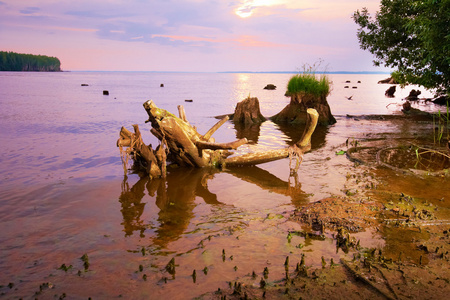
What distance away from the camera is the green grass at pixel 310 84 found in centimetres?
2225

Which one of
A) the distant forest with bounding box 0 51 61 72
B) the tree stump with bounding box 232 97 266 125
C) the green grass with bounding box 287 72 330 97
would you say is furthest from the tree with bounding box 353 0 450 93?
the distant forest with bounding box 0 51 61 72

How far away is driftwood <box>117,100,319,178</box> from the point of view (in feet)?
34.3

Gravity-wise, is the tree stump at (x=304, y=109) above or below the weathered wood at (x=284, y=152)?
above

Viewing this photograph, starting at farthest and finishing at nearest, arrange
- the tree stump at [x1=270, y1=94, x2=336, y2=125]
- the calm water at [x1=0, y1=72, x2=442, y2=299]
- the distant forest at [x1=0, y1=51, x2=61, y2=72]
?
1. the distant forest at [x1=0, y1=51, x2=61, y2=72]
2. the tree stump at [x1=270, y1=94, x2=336, y2=125]
3. the calm water at [x1=0, y1=72, x2=442, y2=299]

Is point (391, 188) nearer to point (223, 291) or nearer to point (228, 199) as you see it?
point (228, 199)

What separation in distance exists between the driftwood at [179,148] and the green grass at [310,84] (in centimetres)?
1154

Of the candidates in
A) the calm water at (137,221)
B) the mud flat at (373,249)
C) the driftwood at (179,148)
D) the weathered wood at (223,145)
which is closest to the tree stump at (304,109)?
the calm water at (137,221)

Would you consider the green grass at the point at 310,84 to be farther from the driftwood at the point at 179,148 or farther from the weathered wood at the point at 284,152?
the driftwood at the point at 179,148

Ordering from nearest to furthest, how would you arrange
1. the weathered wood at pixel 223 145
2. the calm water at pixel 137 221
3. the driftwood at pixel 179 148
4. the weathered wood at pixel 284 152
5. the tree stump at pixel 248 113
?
the calm water at pixel 137 221, the driftwood at pixel 179 148, the weathered wood at pixel 223 145, the weathered wood at pixel 284 152, the tree stump at pixel 248 113

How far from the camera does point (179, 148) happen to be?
1130cm

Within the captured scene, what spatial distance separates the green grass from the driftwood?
11541 mm

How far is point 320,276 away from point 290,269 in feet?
1.65

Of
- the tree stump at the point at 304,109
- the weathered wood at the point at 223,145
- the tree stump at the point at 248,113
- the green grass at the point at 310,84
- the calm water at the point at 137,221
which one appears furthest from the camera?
the tree stump at the point at 248,113

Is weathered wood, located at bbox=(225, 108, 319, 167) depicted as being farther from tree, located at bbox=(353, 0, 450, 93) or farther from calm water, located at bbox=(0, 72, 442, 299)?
tree, located at bbox=(353, 0, 450, 93)
